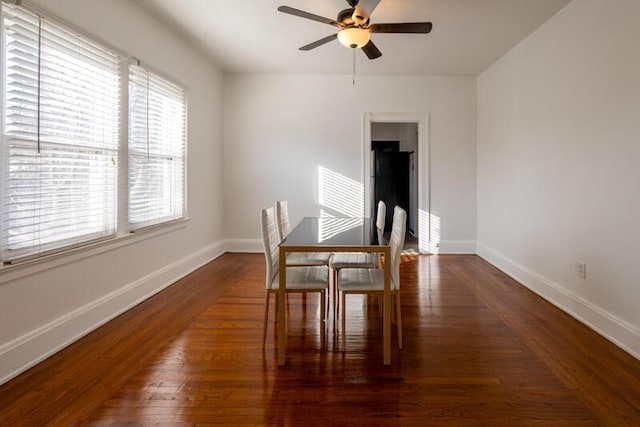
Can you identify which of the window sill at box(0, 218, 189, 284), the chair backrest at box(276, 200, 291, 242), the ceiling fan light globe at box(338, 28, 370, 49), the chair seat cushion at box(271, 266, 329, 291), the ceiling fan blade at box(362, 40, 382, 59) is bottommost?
the chair seat cushion at box(271, 266, 329, 291)

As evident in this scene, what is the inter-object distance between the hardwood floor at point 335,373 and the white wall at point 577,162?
370mm

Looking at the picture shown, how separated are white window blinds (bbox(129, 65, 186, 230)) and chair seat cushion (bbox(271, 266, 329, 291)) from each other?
161 centimetres

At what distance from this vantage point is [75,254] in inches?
100.0

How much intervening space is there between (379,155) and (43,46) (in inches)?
251

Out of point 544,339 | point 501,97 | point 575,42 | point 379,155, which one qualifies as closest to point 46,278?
point 544,339

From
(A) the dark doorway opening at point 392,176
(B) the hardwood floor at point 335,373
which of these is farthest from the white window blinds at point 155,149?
(A) the dark doorway opening at point 392,176

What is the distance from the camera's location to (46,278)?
230 cm

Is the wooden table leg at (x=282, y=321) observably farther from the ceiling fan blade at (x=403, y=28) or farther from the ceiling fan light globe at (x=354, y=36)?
the ceiling fan blade at (x=403, y=28)

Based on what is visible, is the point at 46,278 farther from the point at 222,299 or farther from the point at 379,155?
the point at 379,155

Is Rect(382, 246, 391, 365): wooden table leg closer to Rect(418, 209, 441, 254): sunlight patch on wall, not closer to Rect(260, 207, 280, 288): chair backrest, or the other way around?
Rect(260, 207, 280, 288): chair backrest

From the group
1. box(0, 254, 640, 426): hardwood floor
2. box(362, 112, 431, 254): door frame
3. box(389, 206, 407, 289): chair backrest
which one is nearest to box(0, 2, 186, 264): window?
box(0, 254, 640, 426): hardwood floor

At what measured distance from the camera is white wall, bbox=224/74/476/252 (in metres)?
5.49

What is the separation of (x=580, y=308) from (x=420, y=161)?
10.3 ft

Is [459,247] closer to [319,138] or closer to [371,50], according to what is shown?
[319,138]
